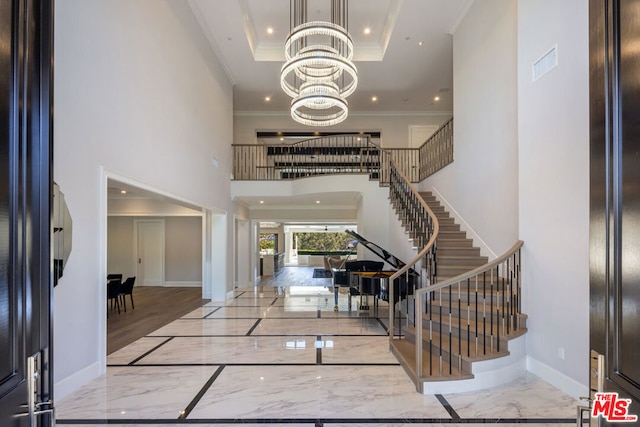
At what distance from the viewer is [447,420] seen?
3.02 metres

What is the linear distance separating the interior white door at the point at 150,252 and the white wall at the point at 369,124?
4.22 m

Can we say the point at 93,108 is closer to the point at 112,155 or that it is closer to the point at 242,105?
the point at 112,155

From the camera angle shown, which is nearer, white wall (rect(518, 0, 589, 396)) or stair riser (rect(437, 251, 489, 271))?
white wall (rect(518, 0, 589, 396))

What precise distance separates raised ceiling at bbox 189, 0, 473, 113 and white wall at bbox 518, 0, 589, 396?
372 cm

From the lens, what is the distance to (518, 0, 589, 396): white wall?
340cm

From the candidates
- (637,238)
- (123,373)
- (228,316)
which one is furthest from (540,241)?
(228,316)

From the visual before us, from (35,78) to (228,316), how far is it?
6.85 meters

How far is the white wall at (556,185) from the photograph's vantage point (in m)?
3.40

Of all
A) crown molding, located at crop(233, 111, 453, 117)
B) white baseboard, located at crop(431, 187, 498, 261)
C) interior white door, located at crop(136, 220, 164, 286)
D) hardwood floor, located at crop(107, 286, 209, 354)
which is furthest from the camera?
crown molding, located at crop(233, 111, 453, 117)

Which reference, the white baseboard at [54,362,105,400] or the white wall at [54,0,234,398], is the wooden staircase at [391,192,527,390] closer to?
the white baseboard at [54,362,105,400]

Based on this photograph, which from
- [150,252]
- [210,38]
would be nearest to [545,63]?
[210,38]

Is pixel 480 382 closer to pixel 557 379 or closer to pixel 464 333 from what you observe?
pixel 464 333

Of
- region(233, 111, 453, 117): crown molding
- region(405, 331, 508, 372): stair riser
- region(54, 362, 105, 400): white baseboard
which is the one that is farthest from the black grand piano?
region(233, 111, 453, 117): crown molding
